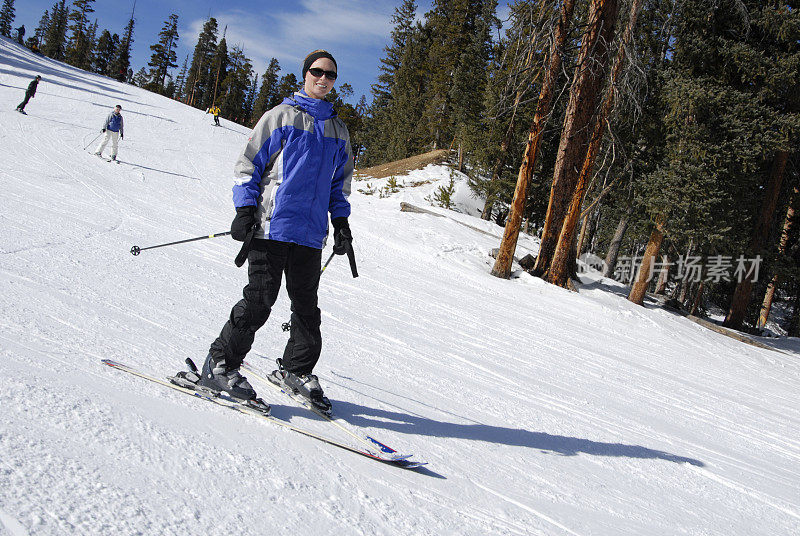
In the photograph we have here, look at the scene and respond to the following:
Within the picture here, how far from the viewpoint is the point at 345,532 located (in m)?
1.95

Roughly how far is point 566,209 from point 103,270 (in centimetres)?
988

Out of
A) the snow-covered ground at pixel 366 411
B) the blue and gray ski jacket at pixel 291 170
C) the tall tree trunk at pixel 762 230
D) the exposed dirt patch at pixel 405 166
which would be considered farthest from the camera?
the exposed dirt patch at pixel 405 166

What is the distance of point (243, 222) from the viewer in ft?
9.26

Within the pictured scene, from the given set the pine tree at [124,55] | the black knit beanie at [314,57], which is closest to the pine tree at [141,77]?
the pine tree at [124,55]

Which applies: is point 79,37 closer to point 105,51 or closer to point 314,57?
point 105,51

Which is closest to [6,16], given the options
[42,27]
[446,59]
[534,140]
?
[42,27]

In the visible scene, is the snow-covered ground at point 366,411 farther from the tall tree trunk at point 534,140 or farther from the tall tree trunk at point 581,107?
the tall tree trunk at point 581,107

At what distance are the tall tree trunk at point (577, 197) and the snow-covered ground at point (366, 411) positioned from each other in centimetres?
189

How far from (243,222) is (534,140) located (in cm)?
999

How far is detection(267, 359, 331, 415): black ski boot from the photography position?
10.4 ft

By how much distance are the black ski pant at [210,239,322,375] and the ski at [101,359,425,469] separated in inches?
9.0

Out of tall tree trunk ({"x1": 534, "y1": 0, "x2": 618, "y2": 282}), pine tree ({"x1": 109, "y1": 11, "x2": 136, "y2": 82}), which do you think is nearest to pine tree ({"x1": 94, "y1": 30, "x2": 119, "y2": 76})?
pine tree ({"x1": 109, "y1": 11, "x2": 136, "y2": 82})

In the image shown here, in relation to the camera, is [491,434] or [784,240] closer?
[491,434]

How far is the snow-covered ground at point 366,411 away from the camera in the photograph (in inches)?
77.5
